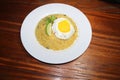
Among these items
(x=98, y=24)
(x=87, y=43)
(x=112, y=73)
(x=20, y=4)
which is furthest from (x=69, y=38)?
(x=20, y=4)

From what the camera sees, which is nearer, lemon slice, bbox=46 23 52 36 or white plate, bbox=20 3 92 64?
white plate, bbox=20 3 92 64

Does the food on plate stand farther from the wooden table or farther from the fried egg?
the wooden table

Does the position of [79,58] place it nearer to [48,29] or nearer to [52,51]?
[52,51]

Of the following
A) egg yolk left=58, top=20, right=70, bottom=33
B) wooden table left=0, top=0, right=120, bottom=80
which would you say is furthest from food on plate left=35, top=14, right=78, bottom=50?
wooden table left=0, top=0, right=120, bottom=80

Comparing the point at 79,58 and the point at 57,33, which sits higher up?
the point at 57,33

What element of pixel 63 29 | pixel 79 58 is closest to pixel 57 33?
pixel 63 29

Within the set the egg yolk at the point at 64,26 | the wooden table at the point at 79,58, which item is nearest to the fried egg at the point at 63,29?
the egg yolk at the point at 64,26

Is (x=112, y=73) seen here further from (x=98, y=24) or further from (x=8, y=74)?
(x=8, y=74)
